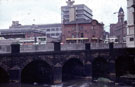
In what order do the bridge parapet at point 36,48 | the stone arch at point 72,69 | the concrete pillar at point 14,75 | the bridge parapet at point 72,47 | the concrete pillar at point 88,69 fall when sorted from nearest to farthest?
the concrete pillar at point 14,75
the bridge parapet at point 36,48
the bridge parapet at point 72,47
the concrete pillar at point 88,69
the stone arch at point 72,69

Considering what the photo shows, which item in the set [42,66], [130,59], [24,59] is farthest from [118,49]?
[24,59]

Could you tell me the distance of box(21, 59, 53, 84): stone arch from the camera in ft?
127

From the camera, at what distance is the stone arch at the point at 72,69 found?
147 feet

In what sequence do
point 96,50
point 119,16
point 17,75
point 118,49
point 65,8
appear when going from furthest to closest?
A: point 65,8
point 119,16
point 118,49
point 96,50
point 17,75

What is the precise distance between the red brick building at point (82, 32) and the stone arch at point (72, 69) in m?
24.3

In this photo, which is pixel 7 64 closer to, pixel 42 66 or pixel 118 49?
pixel 42 66

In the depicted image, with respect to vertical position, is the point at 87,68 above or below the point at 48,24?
below

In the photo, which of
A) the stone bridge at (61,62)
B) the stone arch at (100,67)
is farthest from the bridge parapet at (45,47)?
the stone arch at (100,67)

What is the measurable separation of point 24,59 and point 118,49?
23.7 meters

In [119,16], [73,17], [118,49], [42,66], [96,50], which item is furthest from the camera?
[119,16]

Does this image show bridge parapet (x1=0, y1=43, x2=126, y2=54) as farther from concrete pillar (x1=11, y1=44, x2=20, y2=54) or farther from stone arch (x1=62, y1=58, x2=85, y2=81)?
stone arch (x1=62, y1=58, x2=85, y2=81)

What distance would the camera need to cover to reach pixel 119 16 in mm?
101625

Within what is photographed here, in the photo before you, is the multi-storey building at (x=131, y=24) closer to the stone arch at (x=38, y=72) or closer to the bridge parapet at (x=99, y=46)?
the bridge parapet at (x=99, y=46)

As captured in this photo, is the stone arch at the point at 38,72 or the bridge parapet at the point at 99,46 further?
the bridge parapet at the point at 99,46
